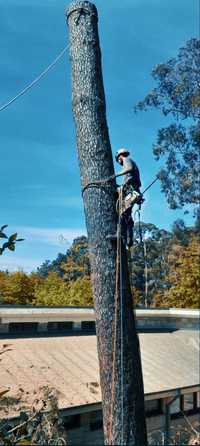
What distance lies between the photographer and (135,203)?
12.5ft

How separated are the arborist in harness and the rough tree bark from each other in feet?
0.25

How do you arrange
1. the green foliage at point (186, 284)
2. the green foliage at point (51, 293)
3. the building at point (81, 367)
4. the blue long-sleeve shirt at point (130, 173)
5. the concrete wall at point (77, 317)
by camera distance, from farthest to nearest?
1. the green foliage at point (186, 284)
2. the green foliage at point (51, 293)
3. the concrete wall at point (77, 317)
4. the building at point (81, 367)
5. the blue long-sleeve shirt at point (130, 173)

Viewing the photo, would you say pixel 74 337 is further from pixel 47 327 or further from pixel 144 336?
pixel 144 336

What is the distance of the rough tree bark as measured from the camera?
3.51 metres

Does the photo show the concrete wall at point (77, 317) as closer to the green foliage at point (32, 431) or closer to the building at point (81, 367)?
the building at point (81, 367)

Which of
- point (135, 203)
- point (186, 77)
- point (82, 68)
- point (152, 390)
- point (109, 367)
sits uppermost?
point (186, 77)

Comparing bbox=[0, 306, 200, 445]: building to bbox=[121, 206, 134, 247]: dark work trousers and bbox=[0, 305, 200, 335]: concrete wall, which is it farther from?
bbox=[121, 206, 134, 247]: dark work trousers

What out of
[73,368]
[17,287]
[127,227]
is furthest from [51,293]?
[127,227]

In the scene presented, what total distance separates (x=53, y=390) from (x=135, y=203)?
578cm

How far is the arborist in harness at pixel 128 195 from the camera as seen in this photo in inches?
150

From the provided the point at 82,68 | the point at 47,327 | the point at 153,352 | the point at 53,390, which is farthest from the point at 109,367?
the point at 153,352

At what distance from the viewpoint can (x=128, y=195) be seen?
384 cm

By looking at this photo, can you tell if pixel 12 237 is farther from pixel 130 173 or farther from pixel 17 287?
pixel 17 287

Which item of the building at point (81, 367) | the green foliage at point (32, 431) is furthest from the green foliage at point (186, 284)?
the green foliage at point (32, 431)
